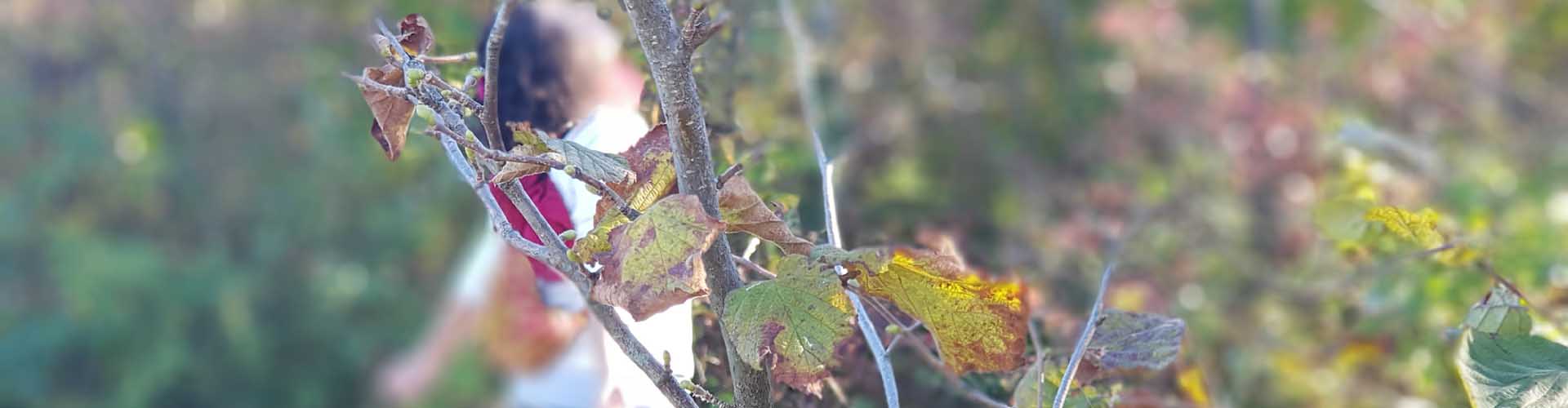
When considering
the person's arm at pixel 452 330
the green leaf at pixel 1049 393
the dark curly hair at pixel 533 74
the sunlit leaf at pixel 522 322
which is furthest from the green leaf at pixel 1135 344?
the person's arm at pixel 452 330

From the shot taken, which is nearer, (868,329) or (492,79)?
(492,79)

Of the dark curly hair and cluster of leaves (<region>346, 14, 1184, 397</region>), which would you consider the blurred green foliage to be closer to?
the dark curly hair

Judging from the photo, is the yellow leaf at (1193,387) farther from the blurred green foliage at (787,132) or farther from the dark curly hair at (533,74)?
the blurred green foliage at (787,132)

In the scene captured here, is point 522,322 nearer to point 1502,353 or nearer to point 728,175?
point 728,175

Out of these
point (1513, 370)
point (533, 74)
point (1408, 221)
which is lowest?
point (1513, 370)

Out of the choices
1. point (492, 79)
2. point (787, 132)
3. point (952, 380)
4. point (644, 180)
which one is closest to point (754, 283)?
point (644, 180)

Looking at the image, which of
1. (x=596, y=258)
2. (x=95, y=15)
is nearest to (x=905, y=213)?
(x=596, y=258)

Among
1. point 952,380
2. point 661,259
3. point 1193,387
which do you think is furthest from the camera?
point 1193,387

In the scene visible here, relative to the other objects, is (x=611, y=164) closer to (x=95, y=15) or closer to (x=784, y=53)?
(x=784, y=53)
